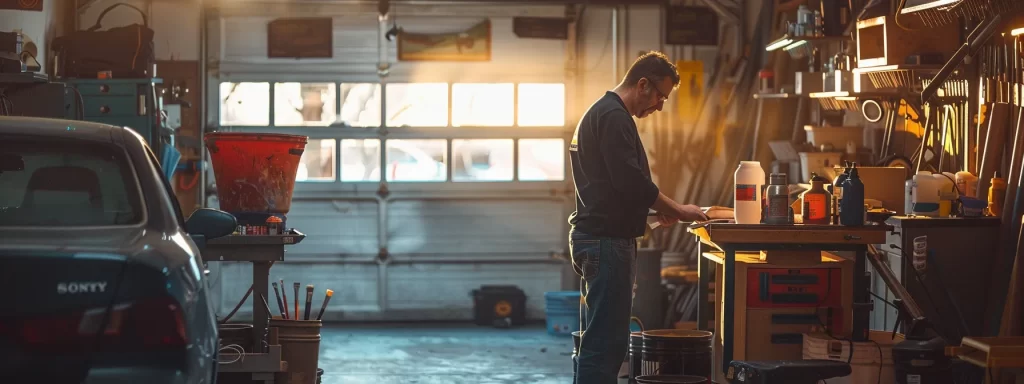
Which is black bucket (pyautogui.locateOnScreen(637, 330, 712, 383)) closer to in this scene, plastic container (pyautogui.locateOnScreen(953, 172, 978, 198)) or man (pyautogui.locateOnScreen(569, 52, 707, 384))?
man (pyautogui.locateOnScreen(569, 52, 707, 384))

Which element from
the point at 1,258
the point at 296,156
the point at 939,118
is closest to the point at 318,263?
the point at 296,156

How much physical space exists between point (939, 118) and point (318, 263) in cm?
453

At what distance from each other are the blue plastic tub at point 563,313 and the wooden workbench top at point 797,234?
11.5 feet

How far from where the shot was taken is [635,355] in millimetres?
5059

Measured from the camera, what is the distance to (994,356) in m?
3.99

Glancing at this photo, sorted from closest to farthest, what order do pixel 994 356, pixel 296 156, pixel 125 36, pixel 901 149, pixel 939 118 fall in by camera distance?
pixel 994 356 → pixel 296 156 → pixel 939 118 → pixel 901 149 → pixel 125 36

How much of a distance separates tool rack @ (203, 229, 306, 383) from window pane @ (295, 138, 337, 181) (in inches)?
152

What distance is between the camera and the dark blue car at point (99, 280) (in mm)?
2514

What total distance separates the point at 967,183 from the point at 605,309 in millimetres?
2153

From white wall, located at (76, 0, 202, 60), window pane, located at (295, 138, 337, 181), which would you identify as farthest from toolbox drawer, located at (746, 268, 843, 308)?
white wall, located at (76, 0, 202, 60)

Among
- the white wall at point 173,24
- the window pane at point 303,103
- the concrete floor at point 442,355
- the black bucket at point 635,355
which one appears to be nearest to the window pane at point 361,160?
the window pane at point 303,103

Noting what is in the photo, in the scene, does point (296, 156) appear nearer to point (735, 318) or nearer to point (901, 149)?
point (735, 318)

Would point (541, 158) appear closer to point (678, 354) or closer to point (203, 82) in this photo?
point (203, 82)

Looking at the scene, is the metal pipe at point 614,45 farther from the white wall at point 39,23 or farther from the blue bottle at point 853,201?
the blue bottle at point 853,201
